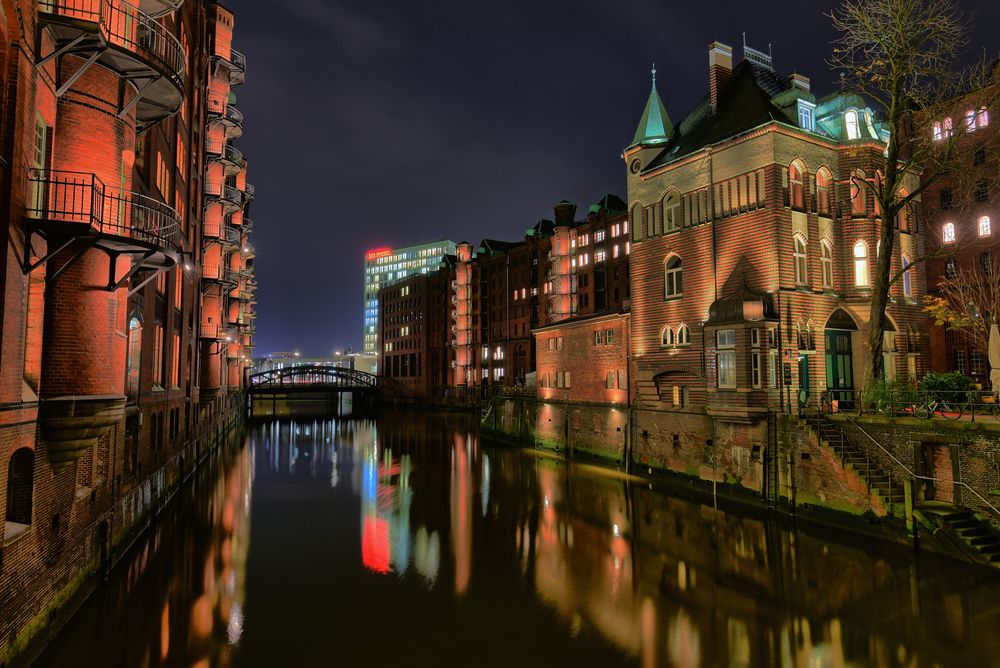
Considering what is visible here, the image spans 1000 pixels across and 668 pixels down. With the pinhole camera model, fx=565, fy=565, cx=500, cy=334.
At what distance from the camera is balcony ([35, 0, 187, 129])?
1122 cm

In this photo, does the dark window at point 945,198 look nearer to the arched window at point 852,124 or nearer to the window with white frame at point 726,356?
the arched window at point 852,124

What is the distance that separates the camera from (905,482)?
18.3m

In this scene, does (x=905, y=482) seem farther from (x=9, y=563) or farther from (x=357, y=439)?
(x=357, y=439)

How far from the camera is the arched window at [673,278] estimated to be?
29.0 m

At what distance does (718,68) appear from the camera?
30.2 metres

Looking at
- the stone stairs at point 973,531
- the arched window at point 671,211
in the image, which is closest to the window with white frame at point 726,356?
the arched window at point 671,211

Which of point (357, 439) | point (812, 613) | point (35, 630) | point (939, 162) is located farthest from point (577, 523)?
point (357, 439)

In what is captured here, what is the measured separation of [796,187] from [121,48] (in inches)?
990

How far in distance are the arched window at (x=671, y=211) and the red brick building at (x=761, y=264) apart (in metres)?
0.06

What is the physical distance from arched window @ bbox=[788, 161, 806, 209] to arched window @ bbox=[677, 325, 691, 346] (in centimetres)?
730

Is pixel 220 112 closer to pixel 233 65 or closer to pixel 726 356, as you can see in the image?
pixel 233 65

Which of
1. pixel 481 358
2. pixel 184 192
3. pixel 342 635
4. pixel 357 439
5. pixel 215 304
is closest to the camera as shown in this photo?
pixel 342 635

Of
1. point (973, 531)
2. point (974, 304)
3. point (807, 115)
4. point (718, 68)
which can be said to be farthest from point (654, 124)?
point (973, 531)

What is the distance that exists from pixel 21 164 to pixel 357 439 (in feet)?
156
